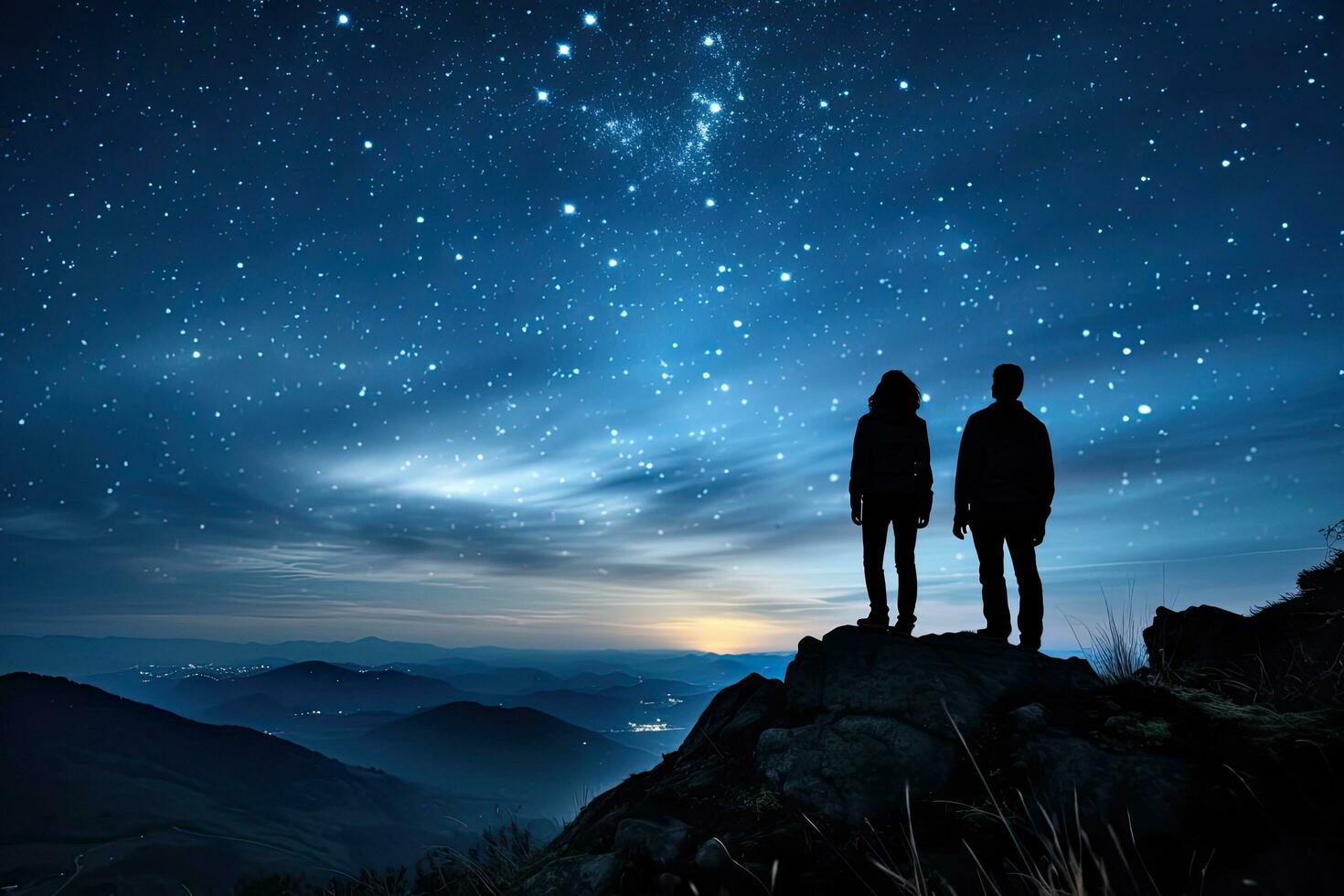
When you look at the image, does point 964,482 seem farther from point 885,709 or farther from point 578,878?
point 578,878

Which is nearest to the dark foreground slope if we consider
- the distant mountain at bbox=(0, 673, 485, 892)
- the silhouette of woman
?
the silhouette of woman

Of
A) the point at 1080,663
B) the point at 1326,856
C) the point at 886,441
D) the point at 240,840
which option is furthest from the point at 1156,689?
the point at 240,840

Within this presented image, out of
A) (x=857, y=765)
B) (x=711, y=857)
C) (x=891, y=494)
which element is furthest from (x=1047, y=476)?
(x=711, y=857)

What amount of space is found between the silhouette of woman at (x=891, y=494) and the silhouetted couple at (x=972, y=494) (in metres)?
0.01

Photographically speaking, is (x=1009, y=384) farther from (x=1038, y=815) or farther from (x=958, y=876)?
(x=958, y=876)

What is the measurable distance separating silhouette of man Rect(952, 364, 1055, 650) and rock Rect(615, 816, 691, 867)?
409cm

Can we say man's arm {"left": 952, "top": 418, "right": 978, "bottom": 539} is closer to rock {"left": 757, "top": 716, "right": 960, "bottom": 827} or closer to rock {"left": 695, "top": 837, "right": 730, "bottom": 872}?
rock {"left": 757, "top": 716, "right": 960, "bottom": 827}

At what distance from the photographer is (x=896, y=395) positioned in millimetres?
7672

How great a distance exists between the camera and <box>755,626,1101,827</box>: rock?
4.97 meters

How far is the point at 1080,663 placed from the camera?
20.2ft

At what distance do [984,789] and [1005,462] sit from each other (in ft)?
12.8

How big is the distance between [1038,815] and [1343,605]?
521 centimetres

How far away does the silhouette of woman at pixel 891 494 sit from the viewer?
23.9 ft

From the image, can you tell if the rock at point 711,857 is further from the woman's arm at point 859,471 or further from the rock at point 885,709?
the woman's arm at point 859,471
